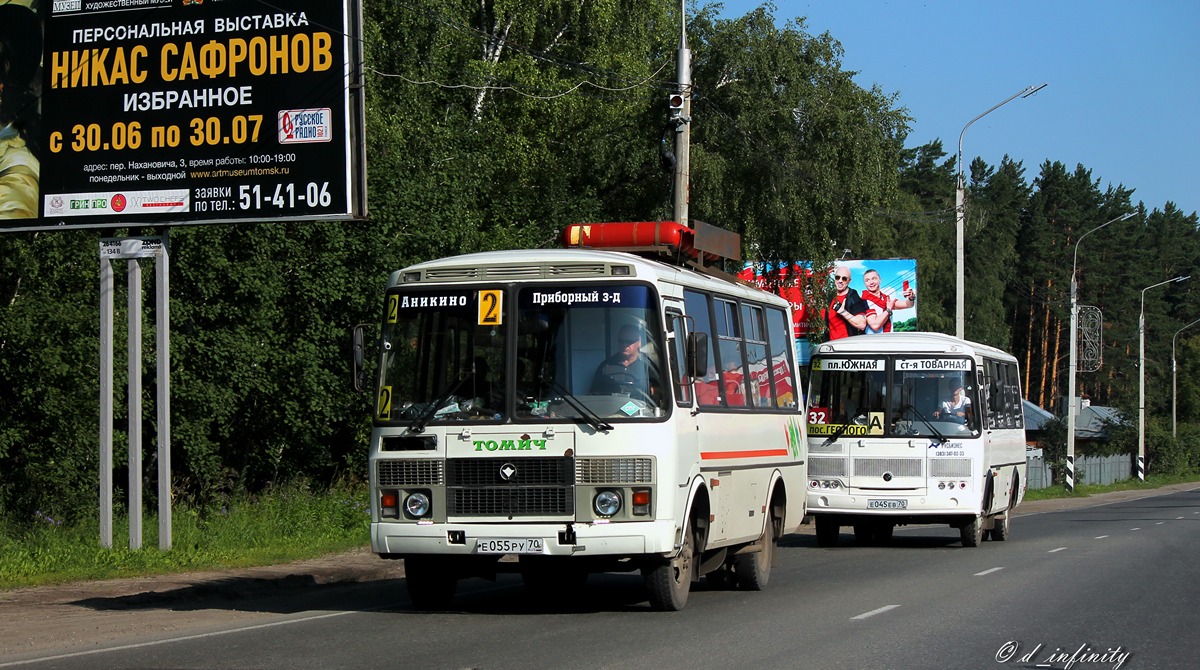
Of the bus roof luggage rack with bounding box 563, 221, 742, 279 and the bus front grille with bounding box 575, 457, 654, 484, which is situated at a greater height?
the bus roof luggage rack with bounding box 563, 221, 742, 279

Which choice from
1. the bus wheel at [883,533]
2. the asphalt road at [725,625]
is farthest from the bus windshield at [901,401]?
the asphalt road at [725,625]

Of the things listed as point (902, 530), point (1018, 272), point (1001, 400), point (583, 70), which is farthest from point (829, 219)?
point (1018, 272)

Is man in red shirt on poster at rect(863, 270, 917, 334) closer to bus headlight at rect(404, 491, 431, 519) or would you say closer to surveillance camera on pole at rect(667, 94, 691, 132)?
surveillance camera on pole at rect(667, 94, 691, 132)

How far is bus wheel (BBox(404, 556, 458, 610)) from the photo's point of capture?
12.5m

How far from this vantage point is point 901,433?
2198 cm

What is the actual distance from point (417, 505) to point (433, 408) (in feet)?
2.59

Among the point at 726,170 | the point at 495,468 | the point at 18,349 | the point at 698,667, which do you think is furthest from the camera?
the point at 726,170

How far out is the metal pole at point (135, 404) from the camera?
57.1 feet

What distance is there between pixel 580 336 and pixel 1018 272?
308ft

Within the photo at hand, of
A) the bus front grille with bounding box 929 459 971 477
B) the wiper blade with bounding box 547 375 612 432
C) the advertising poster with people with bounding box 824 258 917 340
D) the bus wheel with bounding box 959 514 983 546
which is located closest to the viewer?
the wiper blade with bounding box 547 375 612 432

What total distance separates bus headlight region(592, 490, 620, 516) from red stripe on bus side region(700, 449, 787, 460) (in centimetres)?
125

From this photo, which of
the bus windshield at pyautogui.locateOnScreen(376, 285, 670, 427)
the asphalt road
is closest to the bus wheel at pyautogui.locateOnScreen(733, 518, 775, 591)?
the asphalt road

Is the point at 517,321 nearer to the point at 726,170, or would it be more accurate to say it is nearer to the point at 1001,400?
the point at 1001,400

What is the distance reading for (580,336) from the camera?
11789mm
